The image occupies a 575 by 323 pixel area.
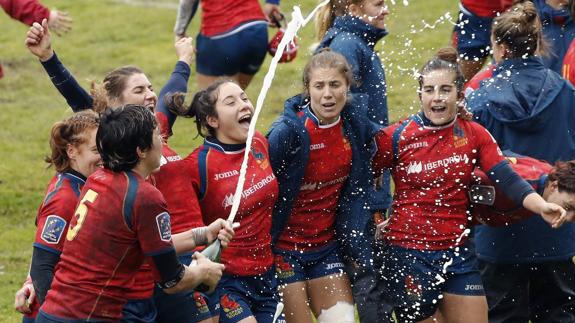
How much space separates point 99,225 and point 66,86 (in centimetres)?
163

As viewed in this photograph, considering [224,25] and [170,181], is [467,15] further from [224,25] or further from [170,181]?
[170,181]

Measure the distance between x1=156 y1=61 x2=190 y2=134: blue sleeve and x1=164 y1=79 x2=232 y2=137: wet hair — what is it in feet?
0.19

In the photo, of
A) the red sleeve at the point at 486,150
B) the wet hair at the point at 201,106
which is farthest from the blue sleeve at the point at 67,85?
the red sleeve at the point at 486,150

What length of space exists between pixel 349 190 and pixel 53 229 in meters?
1.66

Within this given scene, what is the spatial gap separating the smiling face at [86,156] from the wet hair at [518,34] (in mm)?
2353

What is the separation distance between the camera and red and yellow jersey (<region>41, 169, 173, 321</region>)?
5.12 m

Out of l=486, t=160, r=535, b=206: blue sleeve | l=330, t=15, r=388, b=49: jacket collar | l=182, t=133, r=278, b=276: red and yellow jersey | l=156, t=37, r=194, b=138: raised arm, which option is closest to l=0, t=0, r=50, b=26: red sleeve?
l=156, t=37, r=194, b=138: raised arm

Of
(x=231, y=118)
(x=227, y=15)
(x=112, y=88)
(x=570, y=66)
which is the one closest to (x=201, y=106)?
(x=231, y=118)

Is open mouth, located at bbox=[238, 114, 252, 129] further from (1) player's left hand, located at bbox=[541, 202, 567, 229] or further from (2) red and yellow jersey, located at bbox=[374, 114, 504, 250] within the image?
(1) player's left hand, located at bbox=[541, 202, 567, 229]

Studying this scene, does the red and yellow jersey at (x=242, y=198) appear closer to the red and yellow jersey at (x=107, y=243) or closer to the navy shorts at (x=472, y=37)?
the red and yellow jersey at (x=107, y=243)

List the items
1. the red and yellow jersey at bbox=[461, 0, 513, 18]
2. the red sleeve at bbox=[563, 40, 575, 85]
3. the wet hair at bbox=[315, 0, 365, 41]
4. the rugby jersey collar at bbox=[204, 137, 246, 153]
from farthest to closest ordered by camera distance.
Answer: the red and yellow jersey at bbox=[461, 0, 513, 18], the red sleeve at bbox=[563, 40, 575, 85], the wet hair at bbox=[315, 0, 365, 41], the rugby jersey collar at bbox=[204, 137, 246, 153]

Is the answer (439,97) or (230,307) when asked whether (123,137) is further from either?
(439,97)

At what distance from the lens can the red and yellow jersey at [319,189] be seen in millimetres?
6352

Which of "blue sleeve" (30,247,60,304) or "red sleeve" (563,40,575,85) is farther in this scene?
"red sleeve" (563,40,575,85)
